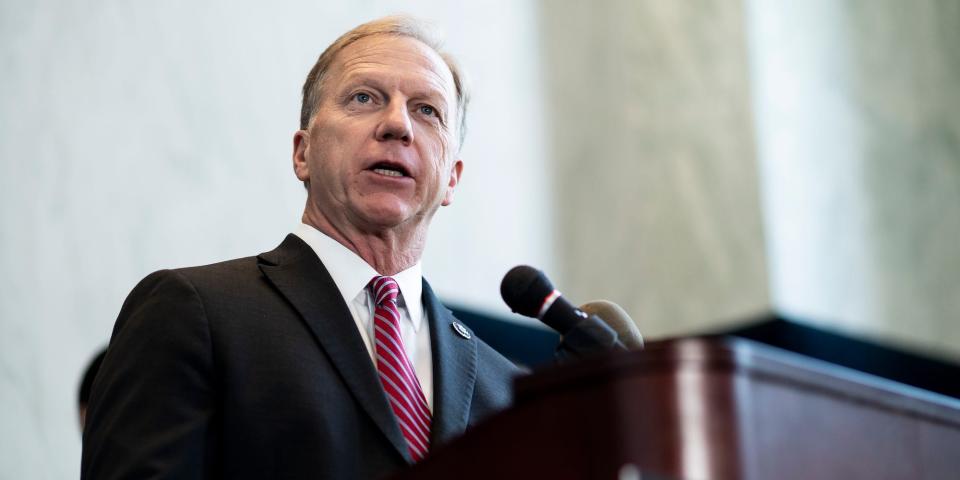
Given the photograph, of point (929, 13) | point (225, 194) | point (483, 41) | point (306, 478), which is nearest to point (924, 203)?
point (929, 13)

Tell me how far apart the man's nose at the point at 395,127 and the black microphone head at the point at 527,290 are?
76 centimetres

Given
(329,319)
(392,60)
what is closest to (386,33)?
(392,60)

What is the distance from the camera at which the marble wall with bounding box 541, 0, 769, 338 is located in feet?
17.8

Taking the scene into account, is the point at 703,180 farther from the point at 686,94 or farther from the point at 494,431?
the point at 494,431

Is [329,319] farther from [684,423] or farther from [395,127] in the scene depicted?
[684,423]

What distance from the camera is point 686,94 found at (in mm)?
5617

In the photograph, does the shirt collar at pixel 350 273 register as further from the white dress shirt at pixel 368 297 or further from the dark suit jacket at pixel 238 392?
the dark suit jacket at pixel 238 392

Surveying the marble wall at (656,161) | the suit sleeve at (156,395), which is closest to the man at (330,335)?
the suit sleeve at (156,395)

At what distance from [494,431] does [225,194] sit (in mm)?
3369

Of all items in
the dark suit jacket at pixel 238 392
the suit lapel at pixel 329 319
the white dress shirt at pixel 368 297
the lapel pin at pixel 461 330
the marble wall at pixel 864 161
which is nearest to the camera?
the dark suit jacket at pixel 238 392

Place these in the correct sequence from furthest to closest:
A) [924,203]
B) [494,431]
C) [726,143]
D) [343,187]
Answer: [924,203]
[726,143]
[343,187]
[494,431]

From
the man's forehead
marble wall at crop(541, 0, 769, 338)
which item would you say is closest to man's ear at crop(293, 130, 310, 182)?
the man's forehead

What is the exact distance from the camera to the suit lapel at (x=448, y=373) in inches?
79.7

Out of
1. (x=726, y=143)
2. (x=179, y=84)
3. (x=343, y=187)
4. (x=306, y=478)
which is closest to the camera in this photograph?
(x=306, y=478)
